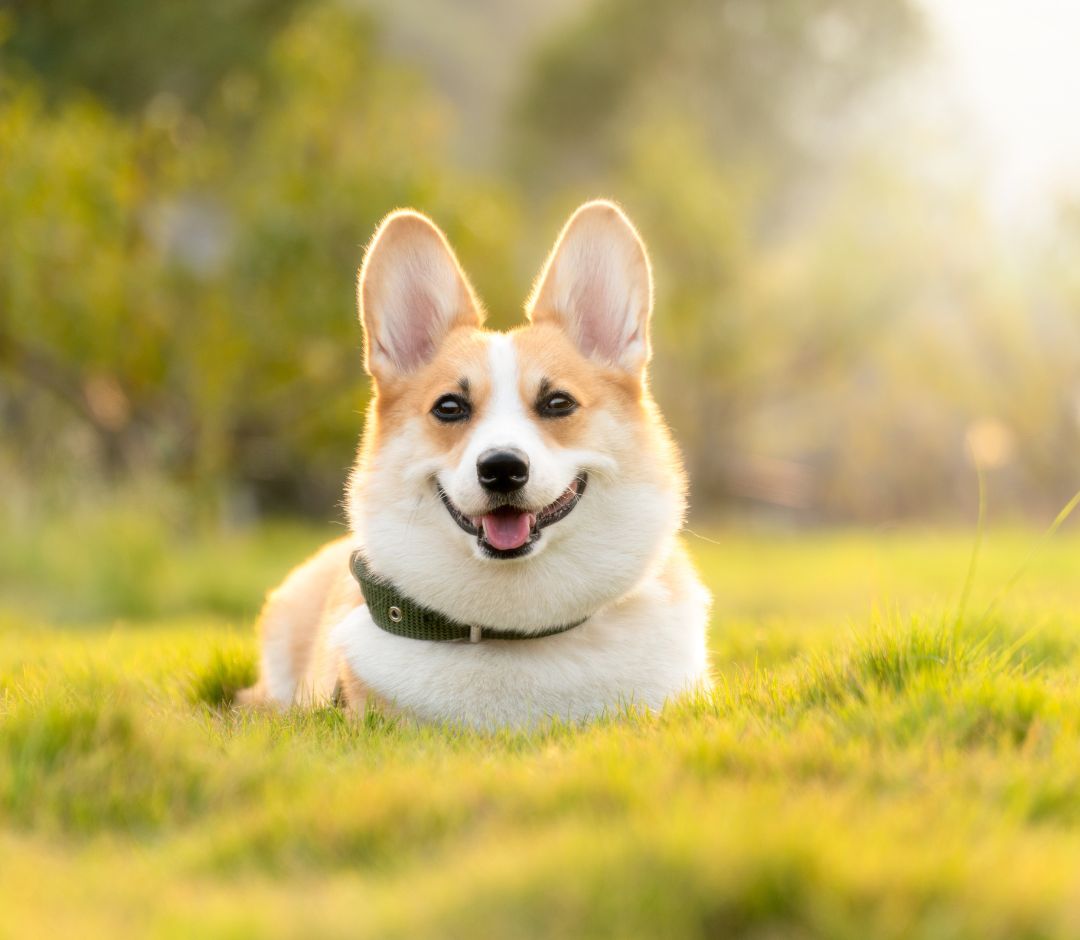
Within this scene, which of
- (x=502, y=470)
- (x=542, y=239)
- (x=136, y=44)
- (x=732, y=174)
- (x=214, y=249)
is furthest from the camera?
(x=732, y=174)

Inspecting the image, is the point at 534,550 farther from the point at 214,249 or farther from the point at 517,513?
the point at 214,249

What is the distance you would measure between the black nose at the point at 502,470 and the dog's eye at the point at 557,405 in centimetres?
39

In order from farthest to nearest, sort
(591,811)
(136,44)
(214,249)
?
(136,44)
(214,249)
(591,811)

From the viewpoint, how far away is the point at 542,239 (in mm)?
17891

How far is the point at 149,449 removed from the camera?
41.7ft

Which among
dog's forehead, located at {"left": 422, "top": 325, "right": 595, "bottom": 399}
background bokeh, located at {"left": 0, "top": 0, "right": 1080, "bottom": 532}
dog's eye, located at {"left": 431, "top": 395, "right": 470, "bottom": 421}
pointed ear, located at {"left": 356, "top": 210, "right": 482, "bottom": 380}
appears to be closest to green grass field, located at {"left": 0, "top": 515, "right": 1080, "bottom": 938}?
dog's eye, located at {"left": 431, "top": 395, "right": 470, "bottom": 421}

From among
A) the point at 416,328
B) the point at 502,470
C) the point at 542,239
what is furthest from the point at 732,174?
the point at 502,470

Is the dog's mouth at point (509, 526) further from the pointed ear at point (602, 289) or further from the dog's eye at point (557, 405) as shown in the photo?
the pointed ear at point (602, 289)

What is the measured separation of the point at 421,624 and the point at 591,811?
1.39 metres

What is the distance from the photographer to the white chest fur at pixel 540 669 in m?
3.46

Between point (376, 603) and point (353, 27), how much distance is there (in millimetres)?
13193

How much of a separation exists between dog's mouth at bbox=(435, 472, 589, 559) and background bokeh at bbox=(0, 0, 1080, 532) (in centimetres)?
165

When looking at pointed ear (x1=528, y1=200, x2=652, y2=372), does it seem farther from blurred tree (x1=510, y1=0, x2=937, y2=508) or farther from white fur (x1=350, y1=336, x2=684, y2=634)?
blurred tree (x1=510, y1=0, x2=937, y2=508)

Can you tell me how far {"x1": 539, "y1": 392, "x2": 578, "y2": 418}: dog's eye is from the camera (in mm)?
3621
